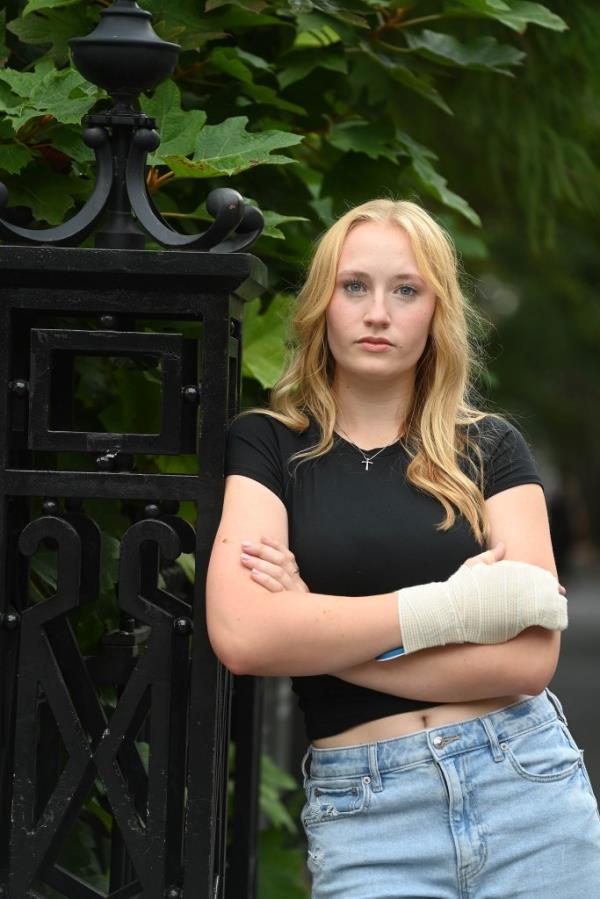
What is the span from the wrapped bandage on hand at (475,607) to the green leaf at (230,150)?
0.79 m

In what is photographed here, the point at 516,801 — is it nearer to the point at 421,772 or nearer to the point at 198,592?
the point at 421,772

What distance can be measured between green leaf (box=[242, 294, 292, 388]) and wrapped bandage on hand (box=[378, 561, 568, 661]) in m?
0.91

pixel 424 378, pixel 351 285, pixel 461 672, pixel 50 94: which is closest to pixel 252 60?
pixel 50 94

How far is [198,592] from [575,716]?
968 cm

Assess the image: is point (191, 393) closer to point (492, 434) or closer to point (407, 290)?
point (407, 290)

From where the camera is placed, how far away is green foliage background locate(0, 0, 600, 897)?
268 centimetres

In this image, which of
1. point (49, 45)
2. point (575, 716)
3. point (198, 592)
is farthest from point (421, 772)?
point (575, 716)

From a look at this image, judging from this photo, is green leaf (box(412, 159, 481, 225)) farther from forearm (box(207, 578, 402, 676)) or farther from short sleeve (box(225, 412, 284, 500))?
forearm (box(207, 578, 402, 676))

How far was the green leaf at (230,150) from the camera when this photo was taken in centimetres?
257

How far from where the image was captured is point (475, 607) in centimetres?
236

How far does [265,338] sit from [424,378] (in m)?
0.63

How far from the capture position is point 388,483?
2.53 meters

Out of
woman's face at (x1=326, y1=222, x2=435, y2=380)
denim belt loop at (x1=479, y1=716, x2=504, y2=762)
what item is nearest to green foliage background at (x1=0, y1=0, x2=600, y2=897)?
woman's face at (x1=326, y1=222, x2=435, y2=380)

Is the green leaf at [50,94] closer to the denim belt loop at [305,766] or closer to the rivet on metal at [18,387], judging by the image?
the rivet on metal at [18,387]
